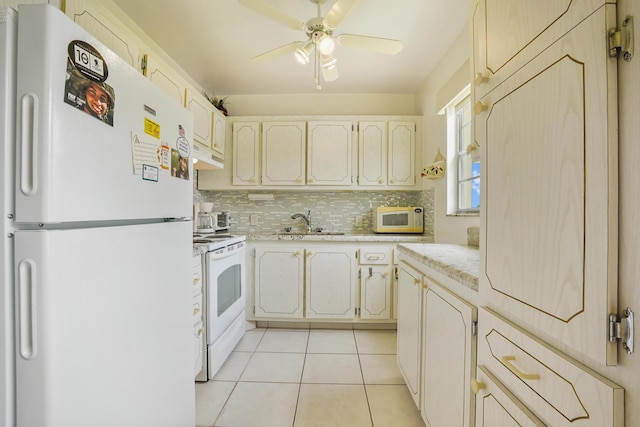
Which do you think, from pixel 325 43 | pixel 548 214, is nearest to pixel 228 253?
pixel 325 43

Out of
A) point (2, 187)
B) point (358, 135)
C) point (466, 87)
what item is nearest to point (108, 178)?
point (2, 187)

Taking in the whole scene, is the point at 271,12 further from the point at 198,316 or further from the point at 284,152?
the point at 198,316

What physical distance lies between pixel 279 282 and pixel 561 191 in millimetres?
2398

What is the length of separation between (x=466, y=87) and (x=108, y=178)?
220 centimetres

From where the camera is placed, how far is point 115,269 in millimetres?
802

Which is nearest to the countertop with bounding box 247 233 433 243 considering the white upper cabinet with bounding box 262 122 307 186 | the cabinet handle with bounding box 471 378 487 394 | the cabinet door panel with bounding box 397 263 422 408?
the white upper cabinet with bounding box 262 122 307 186

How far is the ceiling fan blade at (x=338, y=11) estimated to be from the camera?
4.50ft

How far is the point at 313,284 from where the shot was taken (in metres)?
2.63

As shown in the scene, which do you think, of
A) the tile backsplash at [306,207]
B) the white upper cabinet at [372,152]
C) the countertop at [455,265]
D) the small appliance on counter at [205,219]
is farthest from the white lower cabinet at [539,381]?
the tile backsplash at [306,207]

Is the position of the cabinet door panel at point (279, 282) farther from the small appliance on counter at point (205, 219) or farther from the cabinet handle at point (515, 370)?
the cabinet handle at point (515, 370)

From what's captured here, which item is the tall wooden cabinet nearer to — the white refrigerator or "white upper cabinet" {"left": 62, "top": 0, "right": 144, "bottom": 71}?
Answer: the white refrigerator

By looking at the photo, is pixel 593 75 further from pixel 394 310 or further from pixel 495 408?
pixel 394 310

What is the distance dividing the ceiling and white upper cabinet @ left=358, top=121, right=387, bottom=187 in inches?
19.2

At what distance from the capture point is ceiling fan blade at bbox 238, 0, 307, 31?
1.39 m
